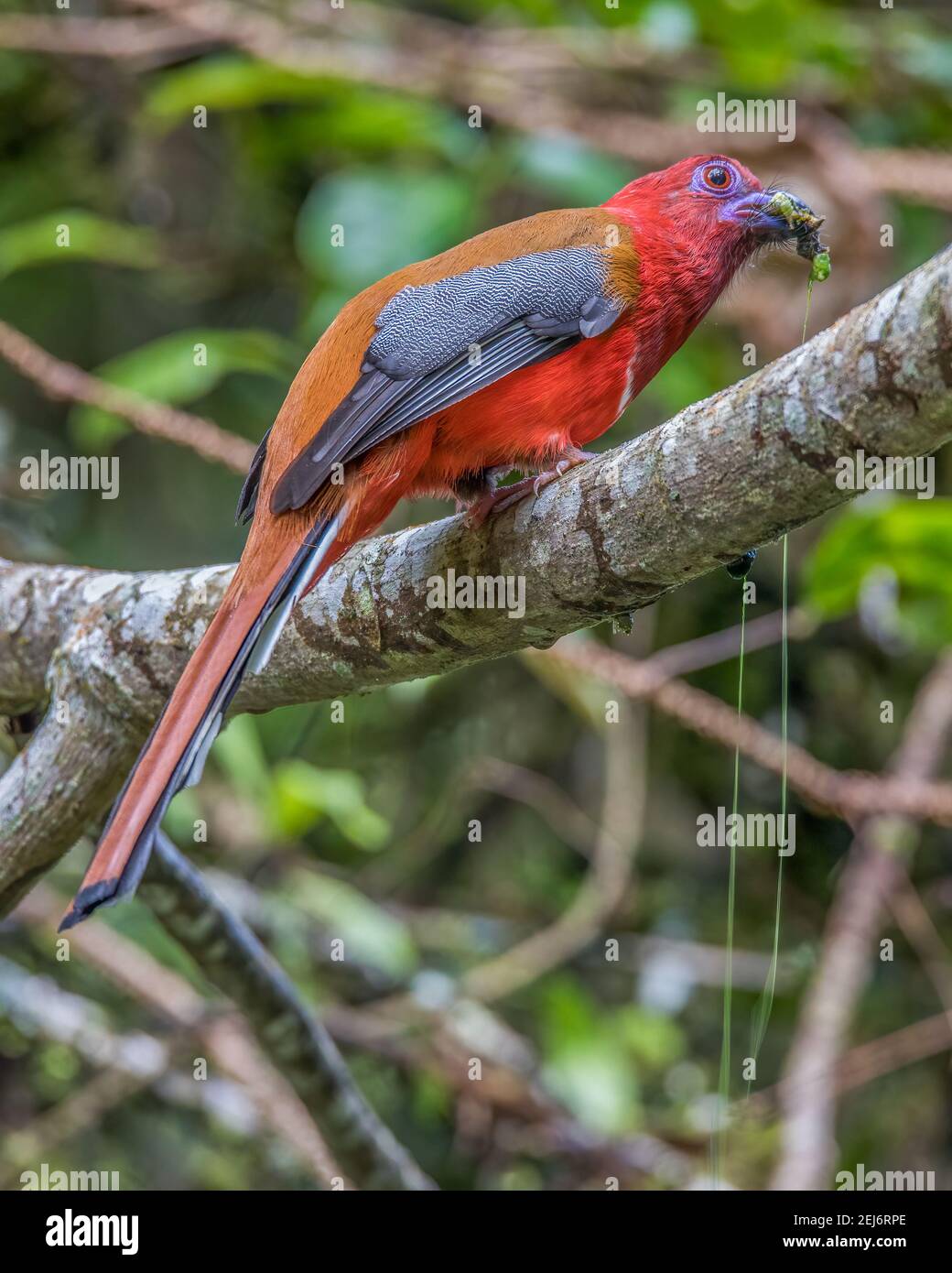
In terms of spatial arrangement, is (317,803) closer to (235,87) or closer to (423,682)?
(423,682)

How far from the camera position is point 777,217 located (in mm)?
2328

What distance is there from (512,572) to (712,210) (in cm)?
99

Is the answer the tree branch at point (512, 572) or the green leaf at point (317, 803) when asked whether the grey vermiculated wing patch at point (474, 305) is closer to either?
the tree branch at point (512, 572)

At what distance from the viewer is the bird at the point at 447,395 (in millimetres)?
1705

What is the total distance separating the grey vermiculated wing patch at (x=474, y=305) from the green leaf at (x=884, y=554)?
48.0 inches

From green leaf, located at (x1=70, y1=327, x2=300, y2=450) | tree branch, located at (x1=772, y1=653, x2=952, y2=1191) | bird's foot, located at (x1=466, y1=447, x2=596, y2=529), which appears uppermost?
green leaf, located at (x1=70, y1=327, x2=300, y2=450)

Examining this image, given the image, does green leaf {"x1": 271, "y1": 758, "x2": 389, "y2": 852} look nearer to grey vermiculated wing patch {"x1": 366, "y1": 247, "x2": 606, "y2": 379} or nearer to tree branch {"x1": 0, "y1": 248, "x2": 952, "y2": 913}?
tree branch {"x1": 0, "y1": 248, "x2": 952, "y2": 913}

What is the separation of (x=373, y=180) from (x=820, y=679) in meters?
2.10

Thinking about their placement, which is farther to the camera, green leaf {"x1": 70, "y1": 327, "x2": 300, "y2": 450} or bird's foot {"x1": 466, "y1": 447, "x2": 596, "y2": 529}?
green leaf {"x1": 70, "y1": 327, "x2": 300, "y2": 450}

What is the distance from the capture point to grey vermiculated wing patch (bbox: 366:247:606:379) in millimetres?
1914

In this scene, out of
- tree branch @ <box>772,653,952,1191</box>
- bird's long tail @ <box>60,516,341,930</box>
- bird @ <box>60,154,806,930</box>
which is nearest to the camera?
bird's long tail @ <box>60,516,341,930</box>

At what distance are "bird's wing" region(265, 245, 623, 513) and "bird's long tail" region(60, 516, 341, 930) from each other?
0.39 feet

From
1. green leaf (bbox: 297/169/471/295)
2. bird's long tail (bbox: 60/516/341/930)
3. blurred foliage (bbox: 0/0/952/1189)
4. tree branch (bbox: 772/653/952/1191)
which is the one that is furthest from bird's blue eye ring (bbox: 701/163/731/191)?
tree branch (bbox: 772/653/952/1191)

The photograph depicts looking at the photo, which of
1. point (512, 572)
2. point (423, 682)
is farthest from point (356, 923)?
point (512, 572)
